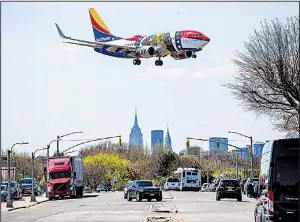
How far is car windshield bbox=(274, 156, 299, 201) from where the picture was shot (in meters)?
20.3

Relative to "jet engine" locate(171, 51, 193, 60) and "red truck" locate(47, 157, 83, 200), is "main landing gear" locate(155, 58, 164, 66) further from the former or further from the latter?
"red truck" locate(47, 157, 83, 200)

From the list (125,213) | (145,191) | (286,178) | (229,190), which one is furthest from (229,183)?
(286,178)

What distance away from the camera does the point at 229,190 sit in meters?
55.5

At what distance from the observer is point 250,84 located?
146ft

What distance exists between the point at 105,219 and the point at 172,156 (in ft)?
368

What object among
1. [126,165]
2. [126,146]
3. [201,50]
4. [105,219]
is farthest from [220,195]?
[126,146]

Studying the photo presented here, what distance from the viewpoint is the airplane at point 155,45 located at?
203 ft

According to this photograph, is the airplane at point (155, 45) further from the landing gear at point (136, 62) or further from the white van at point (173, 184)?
the white van at point (173, 184)

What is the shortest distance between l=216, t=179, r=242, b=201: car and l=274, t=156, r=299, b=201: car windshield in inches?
1377

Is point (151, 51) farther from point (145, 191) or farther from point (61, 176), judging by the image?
point (145, 191)

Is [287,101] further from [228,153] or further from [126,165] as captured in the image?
[228,153]

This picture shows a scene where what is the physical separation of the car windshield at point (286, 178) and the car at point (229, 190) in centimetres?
3498

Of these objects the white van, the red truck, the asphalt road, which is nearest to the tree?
the asphalt road

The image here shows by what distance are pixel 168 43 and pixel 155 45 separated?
4.14 ft
